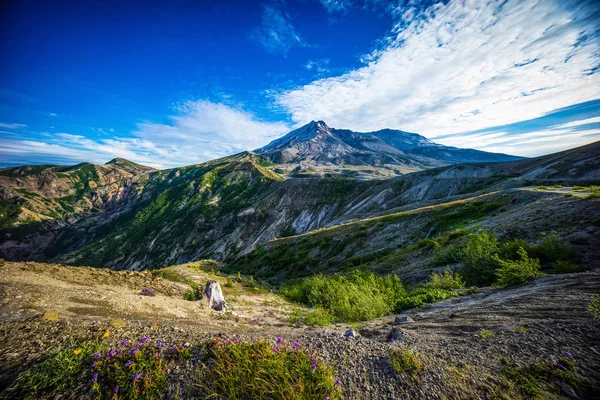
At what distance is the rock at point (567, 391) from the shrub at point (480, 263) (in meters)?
8.75

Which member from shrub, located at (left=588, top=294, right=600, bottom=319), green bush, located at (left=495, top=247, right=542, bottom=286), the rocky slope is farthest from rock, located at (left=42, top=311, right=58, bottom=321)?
the rocky slope

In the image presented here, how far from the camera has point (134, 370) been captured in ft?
11.0

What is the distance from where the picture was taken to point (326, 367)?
11.7 feet

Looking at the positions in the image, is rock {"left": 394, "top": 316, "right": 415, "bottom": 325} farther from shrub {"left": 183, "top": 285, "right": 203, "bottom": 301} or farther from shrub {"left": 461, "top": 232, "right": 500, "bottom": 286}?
shrub {"left": 183, "top": 285, "right": 203, "bottom": 301}

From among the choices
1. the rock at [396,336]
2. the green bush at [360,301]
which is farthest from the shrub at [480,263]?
the rock at [396,336]

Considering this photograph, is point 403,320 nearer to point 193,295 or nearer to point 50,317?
point 50,317

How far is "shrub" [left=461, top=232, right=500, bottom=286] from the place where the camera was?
10.8m

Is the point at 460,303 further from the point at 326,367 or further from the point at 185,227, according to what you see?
the point at 185,227

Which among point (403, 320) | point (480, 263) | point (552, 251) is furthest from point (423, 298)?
point (552, 251)

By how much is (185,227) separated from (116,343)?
393 ft

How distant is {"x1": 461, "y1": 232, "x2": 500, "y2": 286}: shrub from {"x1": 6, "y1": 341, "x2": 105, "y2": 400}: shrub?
13821 millimetres

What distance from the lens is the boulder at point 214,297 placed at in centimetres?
1196

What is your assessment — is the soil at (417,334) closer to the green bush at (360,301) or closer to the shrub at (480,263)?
the green bush at (360,301)

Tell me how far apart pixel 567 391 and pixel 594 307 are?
324cm
